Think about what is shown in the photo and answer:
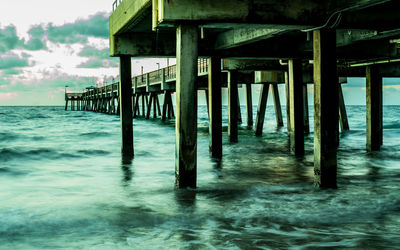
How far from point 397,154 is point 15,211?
11.1 metres

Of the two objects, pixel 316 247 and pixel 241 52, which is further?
pixel 241 52

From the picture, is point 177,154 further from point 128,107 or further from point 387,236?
point 128,107

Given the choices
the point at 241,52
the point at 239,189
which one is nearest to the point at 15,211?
the point at 239,189

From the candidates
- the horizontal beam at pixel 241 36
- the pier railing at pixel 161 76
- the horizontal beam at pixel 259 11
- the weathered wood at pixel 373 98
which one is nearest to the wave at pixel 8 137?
the pier railing at pixel 161 76

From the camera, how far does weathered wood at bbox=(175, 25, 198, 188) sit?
7.61 metres

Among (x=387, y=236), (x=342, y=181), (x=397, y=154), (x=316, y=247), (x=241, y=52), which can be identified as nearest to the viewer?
(x=316, y=247)

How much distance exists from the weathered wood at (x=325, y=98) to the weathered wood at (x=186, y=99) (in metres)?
2.09

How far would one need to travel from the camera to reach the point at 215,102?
12.2 metres

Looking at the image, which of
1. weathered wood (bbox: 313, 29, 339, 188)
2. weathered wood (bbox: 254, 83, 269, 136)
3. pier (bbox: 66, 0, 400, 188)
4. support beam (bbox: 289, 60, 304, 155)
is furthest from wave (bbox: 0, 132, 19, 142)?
weathered wood (bbox: 313, 29, 339, 188)

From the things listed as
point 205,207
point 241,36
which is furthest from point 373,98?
point 205,207

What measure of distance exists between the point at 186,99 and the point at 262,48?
5214mm

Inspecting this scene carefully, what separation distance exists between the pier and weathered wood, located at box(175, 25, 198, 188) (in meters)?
0.02

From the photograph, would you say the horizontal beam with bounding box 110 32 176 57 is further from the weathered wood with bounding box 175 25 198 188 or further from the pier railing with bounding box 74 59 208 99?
the pier railing with bounding box 74 59 208 99

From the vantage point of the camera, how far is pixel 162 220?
21.3ft
